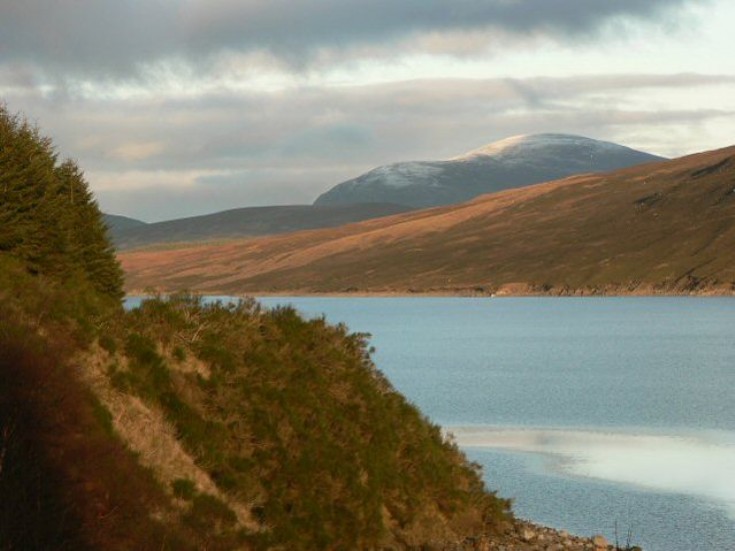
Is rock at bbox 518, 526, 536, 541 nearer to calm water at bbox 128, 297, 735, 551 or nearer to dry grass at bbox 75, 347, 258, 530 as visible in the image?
calm water at bbox 128, 297, 735, 551

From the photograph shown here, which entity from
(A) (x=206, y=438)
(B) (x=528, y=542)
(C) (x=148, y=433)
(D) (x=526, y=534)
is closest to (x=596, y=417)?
(D) (x=526, y=534)

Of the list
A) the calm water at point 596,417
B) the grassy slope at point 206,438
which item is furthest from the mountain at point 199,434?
the calm water at point 596,417

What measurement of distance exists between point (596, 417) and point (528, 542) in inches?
1363

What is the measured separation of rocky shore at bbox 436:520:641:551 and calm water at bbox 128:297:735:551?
440cm

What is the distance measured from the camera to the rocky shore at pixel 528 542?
2545 centimetres

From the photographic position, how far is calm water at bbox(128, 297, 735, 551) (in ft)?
117

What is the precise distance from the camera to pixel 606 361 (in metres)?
96.3

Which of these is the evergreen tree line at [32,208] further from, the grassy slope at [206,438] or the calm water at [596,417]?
the calm water at [596,417]

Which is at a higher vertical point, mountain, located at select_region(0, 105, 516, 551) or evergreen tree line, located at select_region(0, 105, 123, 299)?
evergreen tree line, located at select_region(0, 105, 123, 299)

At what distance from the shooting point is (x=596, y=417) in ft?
198

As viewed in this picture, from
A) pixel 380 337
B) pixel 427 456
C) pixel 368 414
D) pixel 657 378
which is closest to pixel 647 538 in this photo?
pixel 427 456

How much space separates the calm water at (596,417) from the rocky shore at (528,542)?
173 inches

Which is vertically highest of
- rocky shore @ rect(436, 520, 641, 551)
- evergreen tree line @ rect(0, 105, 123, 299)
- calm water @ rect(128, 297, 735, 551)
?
evergreen tree line @ rect(0, 105, 123, 299)

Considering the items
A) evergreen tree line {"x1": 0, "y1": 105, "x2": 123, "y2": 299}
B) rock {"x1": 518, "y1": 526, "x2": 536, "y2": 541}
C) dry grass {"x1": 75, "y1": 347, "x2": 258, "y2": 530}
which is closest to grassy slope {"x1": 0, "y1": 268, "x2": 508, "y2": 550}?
dry grass {"x1": 75, "y1": 347, "x2": 258, "y2": 530}
